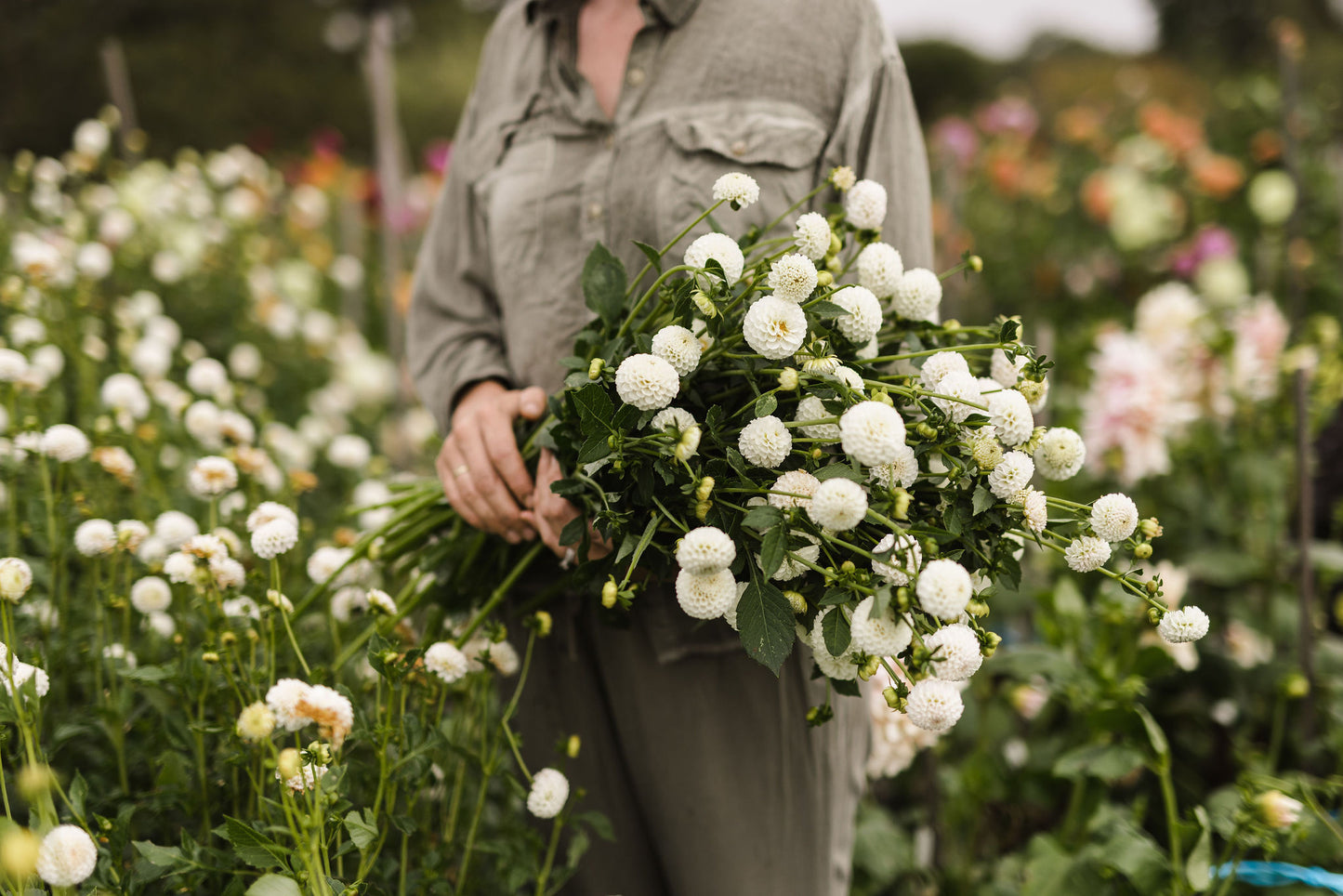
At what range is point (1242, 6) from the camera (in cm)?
884

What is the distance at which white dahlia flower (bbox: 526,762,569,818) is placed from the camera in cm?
99

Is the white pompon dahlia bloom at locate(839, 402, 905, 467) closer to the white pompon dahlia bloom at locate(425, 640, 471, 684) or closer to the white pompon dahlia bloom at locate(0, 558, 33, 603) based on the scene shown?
the white pompon dahlia bloom at locate(425, 640, 471, 684)

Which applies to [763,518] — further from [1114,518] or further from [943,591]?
[1114,518]

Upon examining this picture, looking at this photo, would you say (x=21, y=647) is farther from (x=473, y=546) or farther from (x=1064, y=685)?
(x=1064, y=685)

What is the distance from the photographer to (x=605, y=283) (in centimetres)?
93

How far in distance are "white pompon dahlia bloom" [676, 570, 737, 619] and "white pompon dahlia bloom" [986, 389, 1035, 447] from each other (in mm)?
271

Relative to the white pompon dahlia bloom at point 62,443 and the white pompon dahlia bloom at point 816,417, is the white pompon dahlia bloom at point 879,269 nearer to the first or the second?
the white pompon dahlia bloom at point 816,417

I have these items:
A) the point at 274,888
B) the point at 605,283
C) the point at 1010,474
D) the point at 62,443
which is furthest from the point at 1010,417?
the point at 62,443

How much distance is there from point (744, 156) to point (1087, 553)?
0.58 m

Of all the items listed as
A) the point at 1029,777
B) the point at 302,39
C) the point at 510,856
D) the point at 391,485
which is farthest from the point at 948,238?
the point at 302,39

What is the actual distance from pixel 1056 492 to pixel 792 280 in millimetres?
1442

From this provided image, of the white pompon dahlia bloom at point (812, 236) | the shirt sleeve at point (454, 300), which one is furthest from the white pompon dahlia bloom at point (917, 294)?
the shirt sleeve at point (454, 300)

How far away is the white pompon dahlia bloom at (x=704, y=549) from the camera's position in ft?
2.48

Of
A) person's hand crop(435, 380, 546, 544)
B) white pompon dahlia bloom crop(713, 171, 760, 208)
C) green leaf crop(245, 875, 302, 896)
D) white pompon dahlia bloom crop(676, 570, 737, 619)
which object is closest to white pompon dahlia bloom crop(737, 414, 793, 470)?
white pompon dahlia bloom crop(676, 570, 737, 619)
